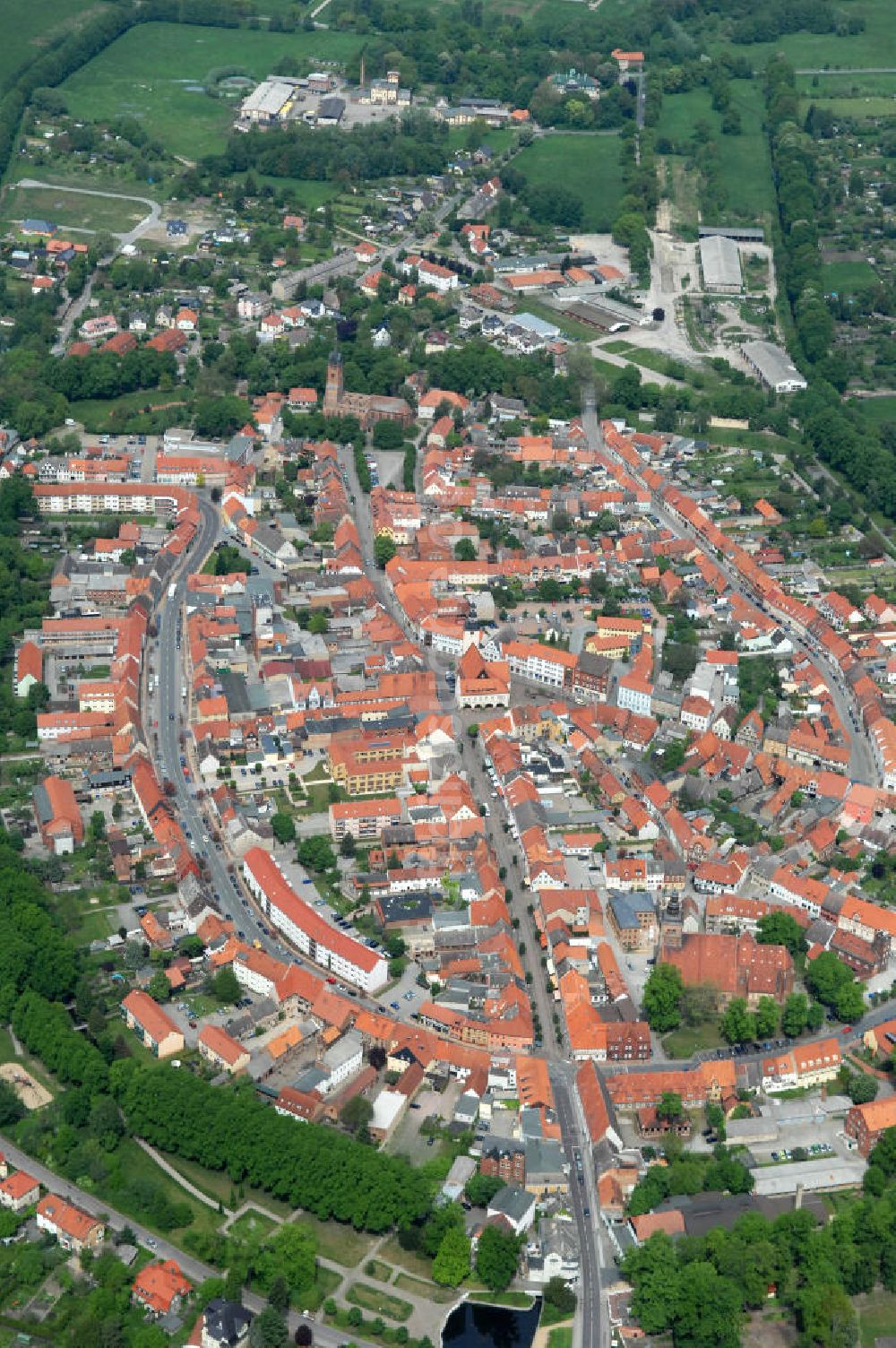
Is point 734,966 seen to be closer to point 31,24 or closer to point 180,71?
point 180,71

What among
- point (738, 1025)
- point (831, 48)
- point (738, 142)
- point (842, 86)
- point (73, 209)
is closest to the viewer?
point (738, 1025)

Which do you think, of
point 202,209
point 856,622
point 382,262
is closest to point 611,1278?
point 856,622

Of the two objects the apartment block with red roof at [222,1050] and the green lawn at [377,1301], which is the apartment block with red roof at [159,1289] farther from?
the apartment block with red roof at [222,1050]

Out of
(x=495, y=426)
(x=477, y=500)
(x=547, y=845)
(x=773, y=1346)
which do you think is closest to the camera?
(x=773, y=1346)

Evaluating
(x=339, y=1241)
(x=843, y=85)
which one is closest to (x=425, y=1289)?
(x=339, y=1241)

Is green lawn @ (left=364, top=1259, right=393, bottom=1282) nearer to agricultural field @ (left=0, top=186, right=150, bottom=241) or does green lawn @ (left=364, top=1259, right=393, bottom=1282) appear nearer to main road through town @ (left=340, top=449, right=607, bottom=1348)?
main road through town @ (left=340, top=449, right=607, bottom=1348)

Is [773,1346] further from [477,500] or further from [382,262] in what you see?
[382,262]
